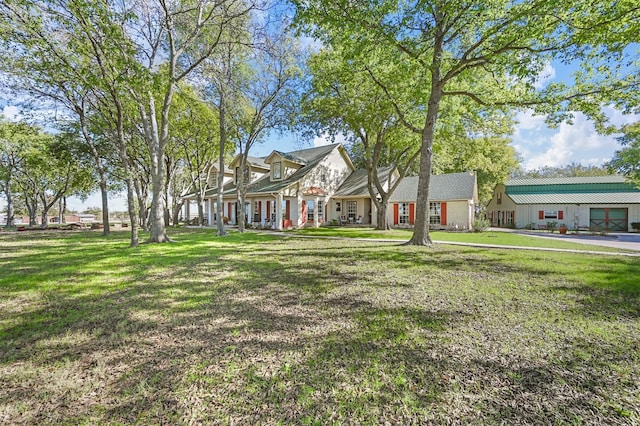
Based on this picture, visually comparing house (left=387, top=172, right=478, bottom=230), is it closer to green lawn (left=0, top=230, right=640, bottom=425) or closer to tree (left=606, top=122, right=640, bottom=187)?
tree (left=606, top=122, right=640, bottom=187)

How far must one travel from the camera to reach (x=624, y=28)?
8.66 meters

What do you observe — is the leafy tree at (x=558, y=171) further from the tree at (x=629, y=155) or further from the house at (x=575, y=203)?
the tree at (x=629, y=155)

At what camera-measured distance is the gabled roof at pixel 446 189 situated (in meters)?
22.6

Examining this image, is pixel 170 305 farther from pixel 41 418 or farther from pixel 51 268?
pixel 51 268

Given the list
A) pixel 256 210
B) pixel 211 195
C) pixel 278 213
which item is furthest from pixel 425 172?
pixel 211 195

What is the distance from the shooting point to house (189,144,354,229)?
2286 cm

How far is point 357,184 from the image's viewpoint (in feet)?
87.0

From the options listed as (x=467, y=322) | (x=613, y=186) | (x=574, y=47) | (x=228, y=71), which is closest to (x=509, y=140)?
(x=613, y=186)

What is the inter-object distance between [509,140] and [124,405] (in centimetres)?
4054

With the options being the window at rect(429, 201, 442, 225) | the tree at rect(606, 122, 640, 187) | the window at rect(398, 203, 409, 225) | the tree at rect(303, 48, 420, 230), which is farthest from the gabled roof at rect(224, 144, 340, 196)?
the tree at rect(606, 122, 640, 187)

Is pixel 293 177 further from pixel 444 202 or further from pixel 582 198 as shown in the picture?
pixel 582 198

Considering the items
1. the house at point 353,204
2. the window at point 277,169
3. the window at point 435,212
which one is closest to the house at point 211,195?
the window at point 277,169

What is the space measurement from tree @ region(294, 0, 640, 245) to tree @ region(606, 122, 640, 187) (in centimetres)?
1449

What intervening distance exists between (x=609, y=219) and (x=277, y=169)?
3027 centimetres
